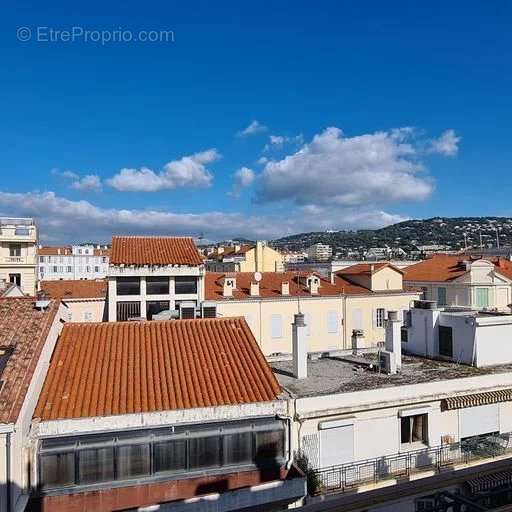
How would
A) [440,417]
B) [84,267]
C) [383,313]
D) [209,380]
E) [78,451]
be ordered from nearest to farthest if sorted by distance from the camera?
[78,451] < [209,380] < [440,417] < [383,313] < [84,267]

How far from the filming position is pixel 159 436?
10.0 meters

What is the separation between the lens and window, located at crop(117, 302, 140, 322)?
30.6m

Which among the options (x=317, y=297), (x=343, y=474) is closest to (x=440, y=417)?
(x=343, y=474)

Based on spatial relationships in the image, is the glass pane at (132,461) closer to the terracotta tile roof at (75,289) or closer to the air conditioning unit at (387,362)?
the air conditioning unit at (387,362)

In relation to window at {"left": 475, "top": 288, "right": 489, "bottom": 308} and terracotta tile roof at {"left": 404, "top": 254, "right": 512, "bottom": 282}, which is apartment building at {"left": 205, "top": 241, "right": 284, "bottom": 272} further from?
window at {"left": 475, "top": 288, "right": 489, "bottom": 308}

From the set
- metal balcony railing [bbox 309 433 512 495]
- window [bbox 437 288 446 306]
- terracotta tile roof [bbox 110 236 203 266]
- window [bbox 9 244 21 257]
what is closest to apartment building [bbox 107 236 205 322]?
terracotta tile roof [bbox 110 236 203 266]

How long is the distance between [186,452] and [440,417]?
7963 millimetres

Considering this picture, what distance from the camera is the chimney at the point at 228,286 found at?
33.2 m

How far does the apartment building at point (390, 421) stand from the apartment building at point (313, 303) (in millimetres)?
16819

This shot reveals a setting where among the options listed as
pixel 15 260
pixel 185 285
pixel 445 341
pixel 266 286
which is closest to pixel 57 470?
pixel 445 341

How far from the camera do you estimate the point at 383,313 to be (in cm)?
3678

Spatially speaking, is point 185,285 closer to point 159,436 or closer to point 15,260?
point 15,260

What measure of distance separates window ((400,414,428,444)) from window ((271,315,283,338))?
1992 centimetres

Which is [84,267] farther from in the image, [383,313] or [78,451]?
[78,451]
